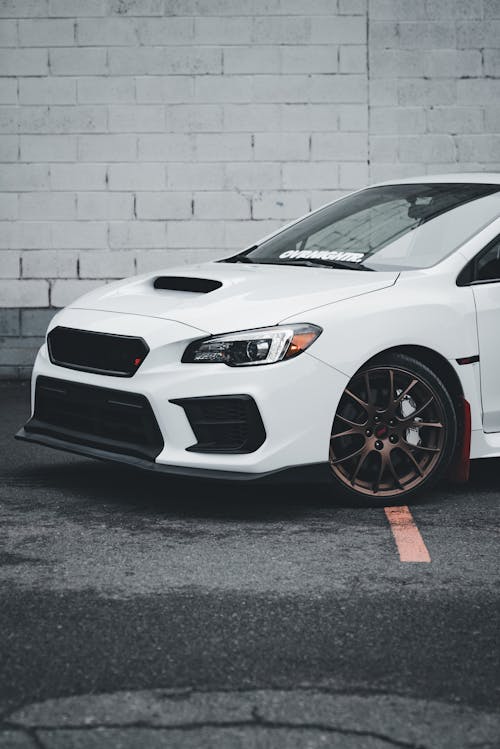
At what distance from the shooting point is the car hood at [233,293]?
16.9ft

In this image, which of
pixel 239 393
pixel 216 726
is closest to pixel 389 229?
pixel 239 393

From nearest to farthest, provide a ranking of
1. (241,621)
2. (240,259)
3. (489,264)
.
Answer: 1. (241,621)
2. (489,264)
3. (240,259)

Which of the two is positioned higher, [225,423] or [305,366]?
[305,366]

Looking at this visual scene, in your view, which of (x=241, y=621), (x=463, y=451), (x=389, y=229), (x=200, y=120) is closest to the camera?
(x=241, y=621)

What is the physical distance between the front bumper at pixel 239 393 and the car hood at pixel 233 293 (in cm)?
15

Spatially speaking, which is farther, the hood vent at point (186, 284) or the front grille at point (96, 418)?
the hood vent at point (186, 284)

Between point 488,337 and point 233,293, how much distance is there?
1.25m

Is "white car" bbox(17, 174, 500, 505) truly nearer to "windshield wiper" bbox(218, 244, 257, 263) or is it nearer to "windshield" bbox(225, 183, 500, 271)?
"windshield" bbox(225, 183, 500, 271)

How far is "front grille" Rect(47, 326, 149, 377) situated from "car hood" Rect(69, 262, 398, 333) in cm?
17

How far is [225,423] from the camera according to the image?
16.6 feet

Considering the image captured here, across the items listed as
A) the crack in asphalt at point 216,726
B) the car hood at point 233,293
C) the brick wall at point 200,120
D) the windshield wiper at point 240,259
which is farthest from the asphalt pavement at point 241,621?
the brick wall at point 200,120

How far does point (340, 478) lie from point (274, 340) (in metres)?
0.72

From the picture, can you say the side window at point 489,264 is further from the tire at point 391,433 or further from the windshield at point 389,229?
the tire at point 391,433

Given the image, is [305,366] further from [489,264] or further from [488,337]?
[489,264]
